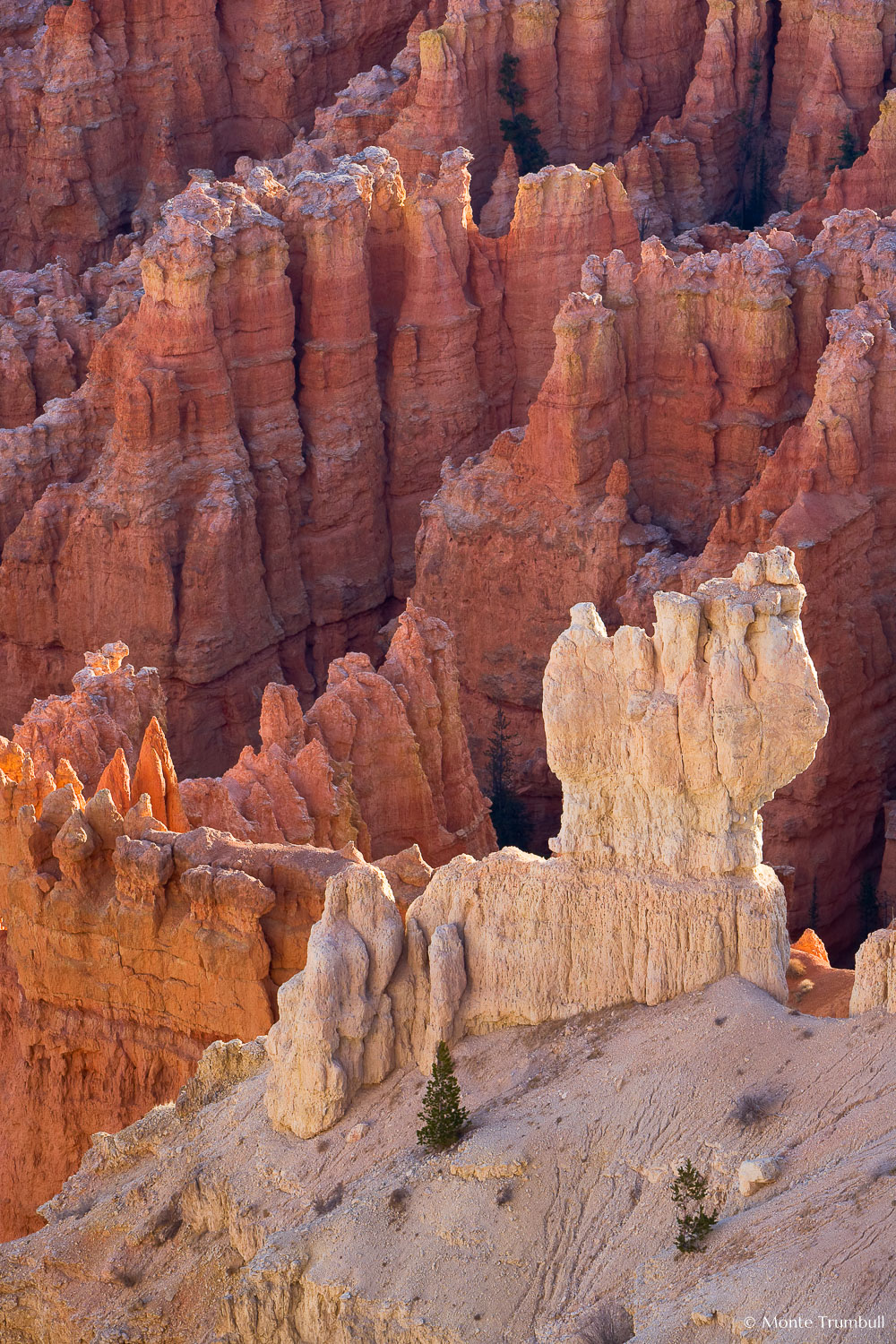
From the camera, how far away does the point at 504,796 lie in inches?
1375

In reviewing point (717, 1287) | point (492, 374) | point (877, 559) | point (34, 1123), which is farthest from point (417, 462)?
point (717, 1287)

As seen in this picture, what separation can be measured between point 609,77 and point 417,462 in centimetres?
1315

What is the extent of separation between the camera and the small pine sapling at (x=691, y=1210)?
15.8 m

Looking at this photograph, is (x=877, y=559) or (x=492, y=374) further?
(x=492, y=374)

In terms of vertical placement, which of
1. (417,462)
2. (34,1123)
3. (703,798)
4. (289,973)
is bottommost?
(34,1123)

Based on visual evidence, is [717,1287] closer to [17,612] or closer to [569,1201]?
[569,1201]

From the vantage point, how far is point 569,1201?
17.0 metres

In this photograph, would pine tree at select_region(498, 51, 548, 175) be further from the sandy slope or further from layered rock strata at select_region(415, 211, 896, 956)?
the sandy slope

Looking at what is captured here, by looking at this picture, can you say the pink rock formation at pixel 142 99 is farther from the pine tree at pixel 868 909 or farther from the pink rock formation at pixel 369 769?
the pine tree at pixel 868 909

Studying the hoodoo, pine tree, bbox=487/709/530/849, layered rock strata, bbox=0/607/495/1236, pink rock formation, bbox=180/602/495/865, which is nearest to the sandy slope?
the hoodoo

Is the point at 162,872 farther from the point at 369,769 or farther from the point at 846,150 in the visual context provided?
the point at 846,150

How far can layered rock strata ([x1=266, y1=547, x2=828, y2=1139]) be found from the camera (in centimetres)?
1794

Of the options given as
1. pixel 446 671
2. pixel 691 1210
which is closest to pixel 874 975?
pixel 691 1210

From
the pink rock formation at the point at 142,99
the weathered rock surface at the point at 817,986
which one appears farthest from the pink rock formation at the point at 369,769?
the pink rock formation at the point at 142,99
